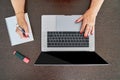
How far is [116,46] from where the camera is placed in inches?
40.2

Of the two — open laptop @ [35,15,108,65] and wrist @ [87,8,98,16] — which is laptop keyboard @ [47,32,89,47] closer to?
open laptop @ [35,15,108,65]

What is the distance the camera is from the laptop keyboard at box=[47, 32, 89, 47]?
1005mm

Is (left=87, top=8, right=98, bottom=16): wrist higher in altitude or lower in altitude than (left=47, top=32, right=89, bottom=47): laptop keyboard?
higher

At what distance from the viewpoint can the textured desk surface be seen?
100 centimetres

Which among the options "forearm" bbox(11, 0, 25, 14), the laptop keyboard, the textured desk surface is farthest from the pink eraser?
"forearm" bbox(11, 0, 25, 14)

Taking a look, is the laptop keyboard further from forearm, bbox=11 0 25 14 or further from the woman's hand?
forearm, bbox=11 0 25 14

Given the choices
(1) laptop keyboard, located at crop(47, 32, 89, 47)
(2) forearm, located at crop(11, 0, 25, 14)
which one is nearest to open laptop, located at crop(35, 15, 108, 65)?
(1) laptop keyboard, located at crop(47, 32, 89, 47)

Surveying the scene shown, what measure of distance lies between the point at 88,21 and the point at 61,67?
0.27 m

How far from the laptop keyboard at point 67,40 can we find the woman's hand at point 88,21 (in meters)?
0.04

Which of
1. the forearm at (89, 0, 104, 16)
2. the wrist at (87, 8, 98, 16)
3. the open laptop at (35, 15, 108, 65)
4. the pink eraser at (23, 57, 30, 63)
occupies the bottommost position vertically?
the pink eraser at (23, 57, 30, 63)

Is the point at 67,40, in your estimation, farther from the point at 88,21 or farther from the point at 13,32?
the point at 13,32

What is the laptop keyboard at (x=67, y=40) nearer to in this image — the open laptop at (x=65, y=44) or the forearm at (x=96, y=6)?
the open laptop at (x=65, y=44)

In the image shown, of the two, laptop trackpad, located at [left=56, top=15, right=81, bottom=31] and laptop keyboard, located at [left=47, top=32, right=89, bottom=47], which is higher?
laptop trackpad, located at [left=56, top=15, right=81, bottom=31]

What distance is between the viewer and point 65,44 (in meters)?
1.01
